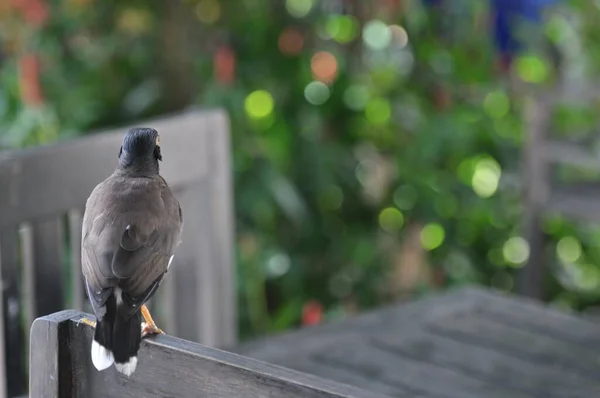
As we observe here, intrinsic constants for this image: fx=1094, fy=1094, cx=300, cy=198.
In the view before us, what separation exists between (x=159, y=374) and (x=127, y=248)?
126 millimetres

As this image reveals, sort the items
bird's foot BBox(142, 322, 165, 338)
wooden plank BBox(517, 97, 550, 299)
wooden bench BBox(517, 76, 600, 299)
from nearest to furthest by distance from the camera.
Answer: bird's foot BBox(142, 322, 165, 338) < wooden bench BBox(517, 76, 600, 299) < wooden plank BBox(517, 97, 550, 299)

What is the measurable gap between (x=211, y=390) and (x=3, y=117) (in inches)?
83.2

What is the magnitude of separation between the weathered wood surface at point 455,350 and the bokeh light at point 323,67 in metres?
1.27

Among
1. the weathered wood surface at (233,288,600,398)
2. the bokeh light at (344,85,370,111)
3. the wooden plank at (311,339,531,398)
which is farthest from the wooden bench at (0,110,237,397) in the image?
the bokeh light at (344,85,370,111)

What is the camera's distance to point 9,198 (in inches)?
68.2

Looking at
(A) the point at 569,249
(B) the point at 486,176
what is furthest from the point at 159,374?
(A) the point at 569,249

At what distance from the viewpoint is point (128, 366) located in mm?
1049

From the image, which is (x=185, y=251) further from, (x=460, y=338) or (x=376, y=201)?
(x=376, y=201)

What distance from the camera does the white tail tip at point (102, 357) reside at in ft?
3.37

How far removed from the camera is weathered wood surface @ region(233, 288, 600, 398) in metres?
1.86

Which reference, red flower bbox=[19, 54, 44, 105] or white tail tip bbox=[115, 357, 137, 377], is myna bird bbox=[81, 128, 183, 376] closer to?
white tail tip bbox=[115, 357, 137, 377]

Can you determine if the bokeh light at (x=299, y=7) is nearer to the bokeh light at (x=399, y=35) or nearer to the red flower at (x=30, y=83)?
the bokeh light at (x=399, y=35)

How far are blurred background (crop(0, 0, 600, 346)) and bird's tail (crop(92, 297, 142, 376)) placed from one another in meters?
1.99

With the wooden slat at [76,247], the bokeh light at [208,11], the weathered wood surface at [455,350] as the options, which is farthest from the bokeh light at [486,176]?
the wooden slat at [76,247]
